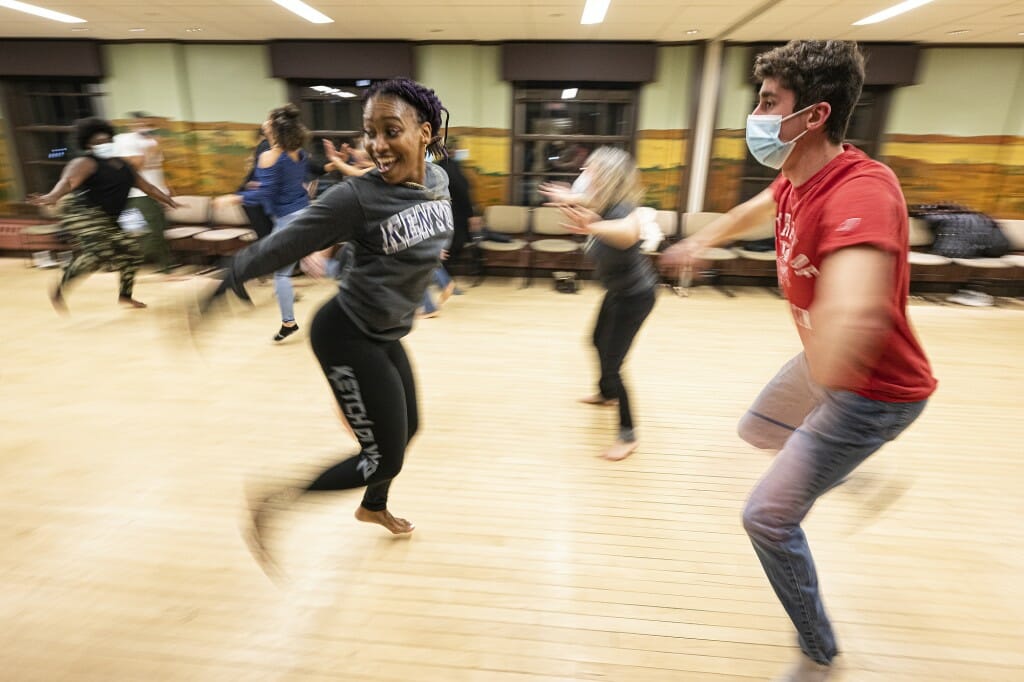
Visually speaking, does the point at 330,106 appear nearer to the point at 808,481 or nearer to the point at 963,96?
the point at 808,481

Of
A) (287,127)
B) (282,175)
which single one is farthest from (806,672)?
(287,127)

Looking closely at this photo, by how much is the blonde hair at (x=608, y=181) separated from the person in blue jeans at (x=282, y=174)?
2.51 m

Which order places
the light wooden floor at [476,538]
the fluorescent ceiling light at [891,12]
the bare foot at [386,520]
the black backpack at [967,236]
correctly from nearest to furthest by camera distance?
the light wooden floor at [476,538], the bare foot at [386,520], the fluorescent ceiling light at [891,12], the black backpack at [967,236]

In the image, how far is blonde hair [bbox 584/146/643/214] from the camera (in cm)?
253

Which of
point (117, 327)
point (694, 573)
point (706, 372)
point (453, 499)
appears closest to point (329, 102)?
point (117, 327)

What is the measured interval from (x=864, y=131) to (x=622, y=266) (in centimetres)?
607

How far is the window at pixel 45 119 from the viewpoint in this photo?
24.3 feet

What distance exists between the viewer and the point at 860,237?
46.8 inches

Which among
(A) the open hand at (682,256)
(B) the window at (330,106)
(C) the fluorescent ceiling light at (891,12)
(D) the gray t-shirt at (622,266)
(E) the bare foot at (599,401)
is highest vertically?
(C) the fluorescent ceiling light at (891,12)

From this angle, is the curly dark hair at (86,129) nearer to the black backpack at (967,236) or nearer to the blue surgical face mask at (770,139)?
the blue surgical face mask at (770,139)

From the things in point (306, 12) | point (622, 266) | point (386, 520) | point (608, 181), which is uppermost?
point (306, 12)

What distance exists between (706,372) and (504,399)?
1563 millimetres

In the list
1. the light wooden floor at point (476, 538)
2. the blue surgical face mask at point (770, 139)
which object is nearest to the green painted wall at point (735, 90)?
the light wooden floor at point (476, 538)

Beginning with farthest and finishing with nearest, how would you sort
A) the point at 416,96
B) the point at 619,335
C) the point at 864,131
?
the point at 864,131, the point at 619,335, the point at 416,96
